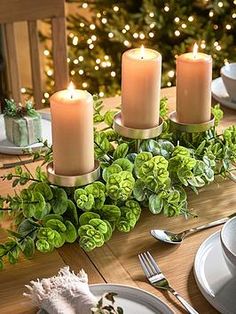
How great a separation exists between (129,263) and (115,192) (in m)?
0.11

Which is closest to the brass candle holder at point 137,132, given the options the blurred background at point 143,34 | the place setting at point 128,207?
the place setting at point 128,207

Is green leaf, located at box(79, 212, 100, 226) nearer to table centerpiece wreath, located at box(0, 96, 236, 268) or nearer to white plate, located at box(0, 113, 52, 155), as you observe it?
table centerpiece wreath, located at box(0, 96, 236, 268)

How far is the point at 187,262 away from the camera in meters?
0.92

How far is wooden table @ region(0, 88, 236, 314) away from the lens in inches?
33.3

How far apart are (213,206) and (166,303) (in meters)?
0.29

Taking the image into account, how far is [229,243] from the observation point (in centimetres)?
85

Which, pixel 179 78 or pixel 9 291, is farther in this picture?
pixel 179 78

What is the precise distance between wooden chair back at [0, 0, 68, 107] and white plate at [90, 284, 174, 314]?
3.64 feet

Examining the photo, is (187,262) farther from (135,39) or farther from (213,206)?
(135,39)

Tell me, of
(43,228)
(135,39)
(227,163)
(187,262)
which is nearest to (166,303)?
(187,262)

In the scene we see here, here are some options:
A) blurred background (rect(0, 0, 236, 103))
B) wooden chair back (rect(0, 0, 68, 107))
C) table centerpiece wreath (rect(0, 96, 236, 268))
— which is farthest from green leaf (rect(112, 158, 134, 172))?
blurred background (rect(0, 0, 236, 103))

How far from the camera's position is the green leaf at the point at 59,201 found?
0.94 metres

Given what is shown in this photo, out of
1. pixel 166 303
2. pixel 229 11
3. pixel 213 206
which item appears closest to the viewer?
pixel 166 303

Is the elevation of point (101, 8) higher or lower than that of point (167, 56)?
higher
